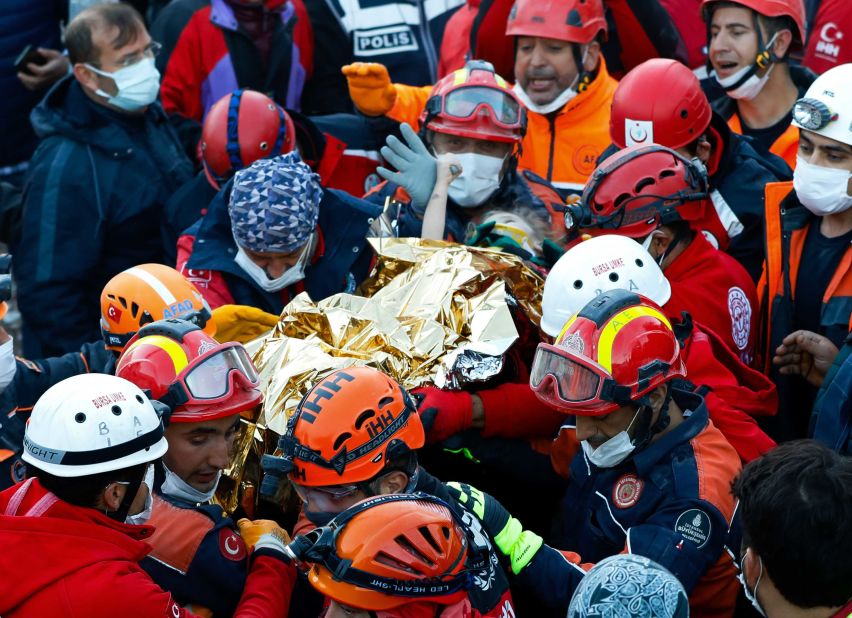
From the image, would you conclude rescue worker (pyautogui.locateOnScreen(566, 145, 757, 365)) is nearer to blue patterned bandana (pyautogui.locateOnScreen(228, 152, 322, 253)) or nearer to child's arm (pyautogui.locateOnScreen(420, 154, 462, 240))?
child's arm (pyautogui.locateOnScreen(420, 154, 462, 240))

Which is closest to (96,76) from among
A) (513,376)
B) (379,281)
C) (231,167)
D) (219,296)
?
(231,167)

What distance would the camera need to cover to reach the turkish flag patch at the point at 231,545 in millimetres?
3934

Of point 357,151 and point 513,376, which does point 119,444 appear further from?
point 357,151

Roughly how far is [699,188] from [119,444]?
2.81 m

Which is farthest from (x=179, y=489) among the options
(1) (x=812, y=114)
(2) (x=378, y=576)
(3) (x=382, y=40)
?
(3) (x=382, y=40)

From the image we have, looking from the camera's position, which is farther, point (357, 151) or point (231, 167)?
point (357, 151)

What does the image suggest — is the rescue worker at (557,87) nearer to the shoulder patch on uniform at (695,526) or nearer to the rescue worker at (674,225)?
the rescue worker at (674,225)

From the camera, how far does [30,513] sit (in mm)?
3598

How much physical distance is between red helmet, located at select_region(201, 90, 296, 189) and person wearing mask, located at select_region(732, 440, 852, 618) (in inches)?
142

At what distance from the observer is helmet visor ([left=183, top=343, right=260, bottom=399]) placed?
4.17 m

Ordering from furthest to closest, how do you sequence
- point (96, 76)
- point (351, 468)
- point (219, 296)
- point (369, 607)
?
point (96, 76), point (219, 296), point (351, 468), point (369, 607)

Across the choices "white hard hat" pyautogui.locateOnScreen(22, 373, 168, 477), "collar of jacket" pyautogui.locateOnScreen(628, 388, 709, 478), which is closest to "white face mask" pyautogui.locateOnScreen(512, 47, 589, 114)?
"collar of jacket" pyautogui.locateOnScreen(628, 388, 709, 478)

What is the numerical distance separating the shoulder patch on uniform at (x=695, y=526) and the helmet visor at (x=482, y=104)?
244 centimetres

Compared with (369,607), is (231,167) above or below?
below
